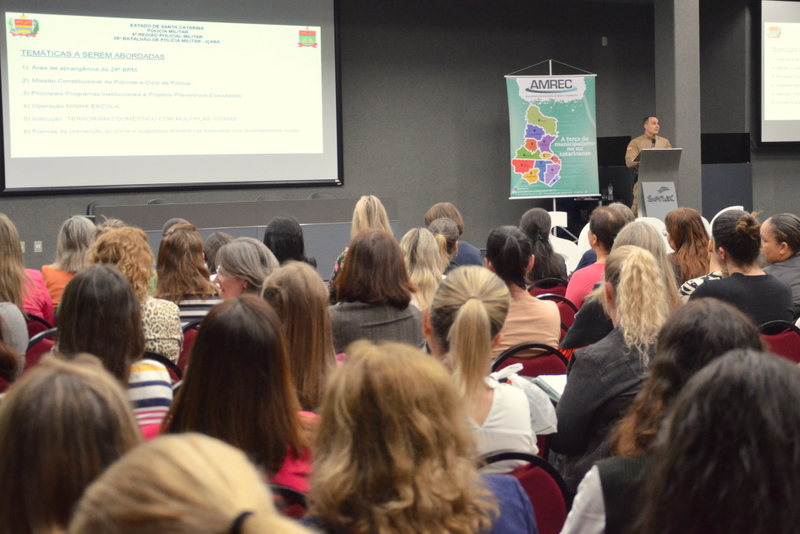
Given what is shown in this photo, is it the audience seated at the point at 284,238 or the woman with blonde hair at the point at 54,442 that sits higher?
the audience seated at the point at 284,238

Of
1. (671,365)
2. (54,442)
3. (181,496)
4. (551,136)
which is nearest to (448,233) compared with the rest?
(671,365)

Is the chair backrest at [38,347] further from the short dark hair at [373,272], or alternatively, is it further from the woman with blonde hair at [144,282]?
the short dark hair at [373,272]

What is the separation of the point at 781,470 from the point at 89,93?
7926mm

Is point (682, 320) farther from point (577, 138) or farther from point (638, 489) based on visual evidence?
point (577, 138)

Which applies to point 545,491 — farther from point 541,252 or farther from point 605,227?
point 541,252

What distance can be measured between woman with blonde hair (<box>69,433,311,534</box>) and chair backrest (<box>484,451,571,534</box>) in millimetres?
1067

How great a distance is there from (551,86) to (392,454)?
342 inches

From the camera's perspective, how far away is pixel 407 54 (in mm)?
9586

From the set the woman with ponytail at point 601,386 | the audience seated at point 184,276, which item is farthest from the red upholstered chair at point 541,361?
the audience seated at point 184,276

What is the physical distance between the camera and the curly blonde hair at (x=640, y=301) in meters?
2.25

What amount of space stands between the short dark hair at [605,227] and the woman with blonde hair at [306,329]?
7.91 ft

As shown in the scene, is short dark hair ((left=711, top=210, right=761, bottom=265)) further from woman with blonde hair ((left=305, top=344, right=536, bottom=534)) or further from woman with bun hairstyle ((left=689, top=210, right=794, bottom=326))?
woman with blonde hair ((left=305, top=344, right=536, bottom=534))

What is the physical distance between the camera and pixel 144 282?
10.7 ft

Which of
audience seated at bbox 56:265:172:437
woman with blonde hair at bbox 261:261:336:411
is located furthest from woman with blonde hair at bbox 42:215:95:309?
woman with blonde hair at bbox 261:261:336:411
